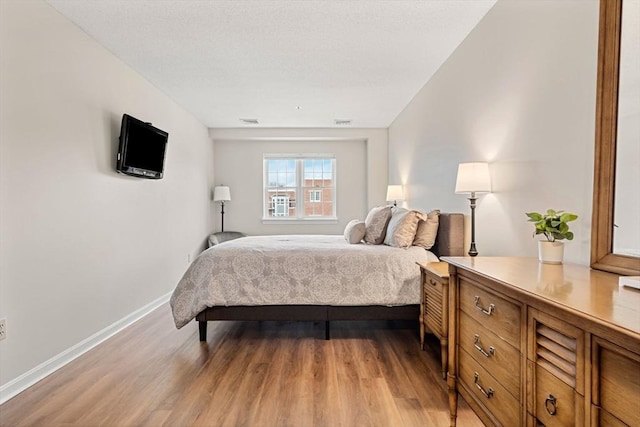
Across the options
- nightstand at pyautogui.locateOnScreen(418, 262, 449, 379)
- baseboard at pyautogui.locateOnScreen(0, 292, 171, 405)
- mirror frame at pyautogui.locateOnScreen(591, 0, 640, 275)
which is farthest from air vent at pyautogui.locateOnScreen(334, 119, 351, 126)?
mirror frame at pyautogui.locateOnScreen(591, 0, 640, 275)

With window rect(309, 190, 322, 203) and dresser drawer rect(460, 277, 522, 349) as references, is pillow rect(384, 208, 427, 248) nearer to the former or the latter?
dresser drawer rect(460, 277, 522, 349)

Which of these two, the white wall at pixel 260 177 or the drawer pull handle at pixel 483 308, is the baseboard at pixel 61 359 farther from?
the white wall at pixel 260 177

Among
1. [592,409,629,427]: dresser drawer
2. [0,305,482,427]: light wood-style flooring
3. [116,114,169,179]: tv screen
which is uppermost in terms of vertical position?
[116,114,169,179]: tv screen

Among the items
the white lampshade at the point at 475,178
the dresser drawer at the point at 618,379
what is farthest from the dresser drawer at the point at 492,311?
the white lampshade at the point at 475,178

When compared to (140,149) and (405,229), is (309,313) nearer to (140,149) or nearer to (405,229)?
(405,229)

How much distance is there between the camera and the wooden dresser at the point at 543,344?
0.78 metres

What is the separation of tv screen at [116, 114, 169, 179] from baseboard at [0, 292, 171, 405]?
139 cm

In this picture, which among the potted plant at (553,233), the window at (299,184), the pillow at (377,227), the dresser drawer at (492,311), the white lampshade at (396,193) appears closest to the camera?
the dresser drawer at (492,311)

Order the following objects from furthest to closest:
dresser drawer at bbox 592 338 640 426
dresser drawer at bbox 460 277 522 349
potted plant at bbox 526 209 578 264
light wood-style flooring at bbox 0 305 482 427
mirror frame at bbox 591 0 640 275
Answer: light wood-style flooring at bbox 0 305 482 427, potted plant at bbox 526 209 578 264, mirror frame at bbox 591 0 640 275, dresser drawer at bbox 460 277 522 349, dresser drawer at bbox 592 338 640 426

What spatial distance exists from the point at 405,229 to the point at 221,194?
395 centimetres

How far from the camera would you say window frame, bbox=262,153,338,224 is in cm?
635

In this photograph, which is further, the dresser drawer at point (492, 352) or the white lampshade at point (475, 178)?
the white lampshade at point (475, 178)

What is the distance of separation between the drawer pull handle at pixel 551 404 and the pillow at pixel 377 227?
2.23m

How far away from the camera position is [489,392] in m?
1.32
